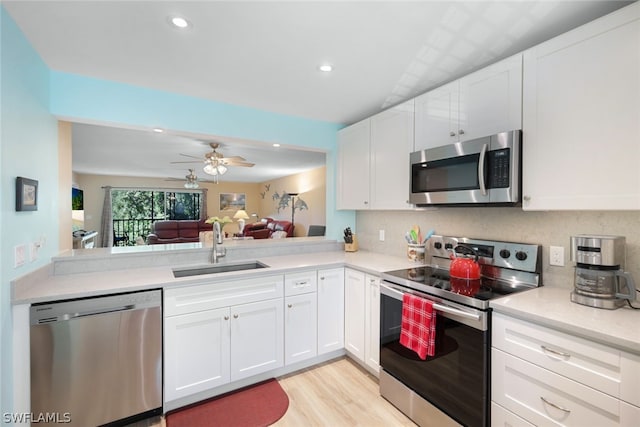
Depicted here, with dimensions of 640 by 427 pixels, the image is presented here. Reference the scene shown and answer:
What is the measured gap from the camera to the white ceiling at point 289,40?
4.44ft

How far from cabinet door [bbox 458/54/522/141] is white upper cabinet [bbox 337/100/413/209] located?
45 cm

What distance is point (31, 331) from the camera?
4.92 ft

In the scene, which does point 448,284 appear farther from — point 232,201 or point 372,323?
point 232,201

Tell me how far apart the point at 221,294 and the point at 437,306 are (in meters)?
1.38

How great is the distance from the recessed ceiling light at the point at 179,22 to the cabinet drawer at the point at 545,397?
7.26ft

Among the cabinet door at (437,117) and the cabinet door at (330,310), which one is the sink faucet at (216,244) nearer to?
the cabinet door at (330,310)

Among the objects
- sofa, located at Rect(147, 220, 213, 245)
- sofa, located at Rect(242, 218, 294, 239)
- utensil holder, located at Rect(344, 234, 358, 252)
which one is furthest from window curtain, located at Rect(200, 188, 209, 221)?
utensil holder, located at Rect(344, 234, 358, 252)

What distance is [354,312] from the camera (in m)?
2.38

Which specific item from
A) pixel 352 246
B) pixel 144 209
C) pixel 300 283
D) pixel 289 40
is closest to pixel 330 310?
pixel 300 283

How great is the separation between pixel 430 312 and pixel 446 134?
1166 mm

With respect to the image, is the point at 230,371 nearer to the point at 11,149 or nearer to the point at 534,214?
the point at 11,149

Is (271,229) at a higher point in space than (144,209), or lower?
lower

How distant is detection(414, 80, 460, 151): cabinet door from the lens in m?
1.93

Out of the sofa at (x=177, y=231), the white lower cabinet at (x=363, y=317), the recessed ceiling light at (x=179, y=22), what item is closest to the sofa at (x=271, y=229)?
the sofa at (x=177, y=231)
